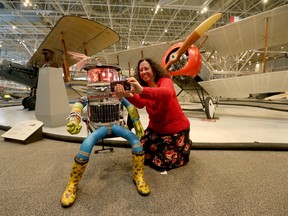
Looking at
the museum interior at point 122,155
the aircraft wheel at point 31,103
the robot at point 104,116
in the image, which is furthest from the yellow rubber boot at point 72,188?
the aircraft wheel at point 31,103

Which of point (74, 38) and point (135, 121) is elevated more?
point (74, 38)

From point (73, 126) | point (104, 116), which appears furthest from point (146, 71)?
point (73, 126)

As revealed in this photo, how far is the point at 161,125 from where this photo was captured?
1.62m

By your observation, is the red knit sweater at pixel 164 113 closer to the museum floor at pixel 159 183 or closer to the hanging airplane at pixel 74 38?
the museum floor at pixel 159 183

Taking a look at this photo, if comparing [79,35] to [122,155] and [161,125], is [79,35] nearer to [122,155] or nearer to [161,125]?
[122,155]

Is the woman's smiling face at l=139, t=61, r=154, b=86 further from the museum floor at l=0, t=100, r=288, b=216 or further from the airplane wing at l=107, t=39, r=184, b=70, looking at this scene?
the airplane wing at l=107, t=39, r=184, b=70

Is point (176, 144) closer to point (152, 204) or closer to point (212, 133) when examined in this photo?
point (152, 204)

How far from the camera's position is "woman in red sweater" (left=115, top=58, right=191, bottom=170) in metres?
1.50

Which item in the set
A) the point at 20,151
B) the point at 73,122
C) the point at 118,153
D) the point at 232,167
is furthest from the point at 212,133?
the point at 20,151

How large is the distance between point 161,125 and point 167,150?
245mm

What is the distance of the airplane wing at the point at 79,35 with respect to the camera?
3.07m

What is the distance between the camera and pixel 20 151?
2.07 metres

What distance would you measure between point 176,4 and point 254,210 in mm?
9825

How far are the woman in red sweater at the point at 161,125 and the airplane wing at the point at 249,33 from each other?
3171 millimetres
